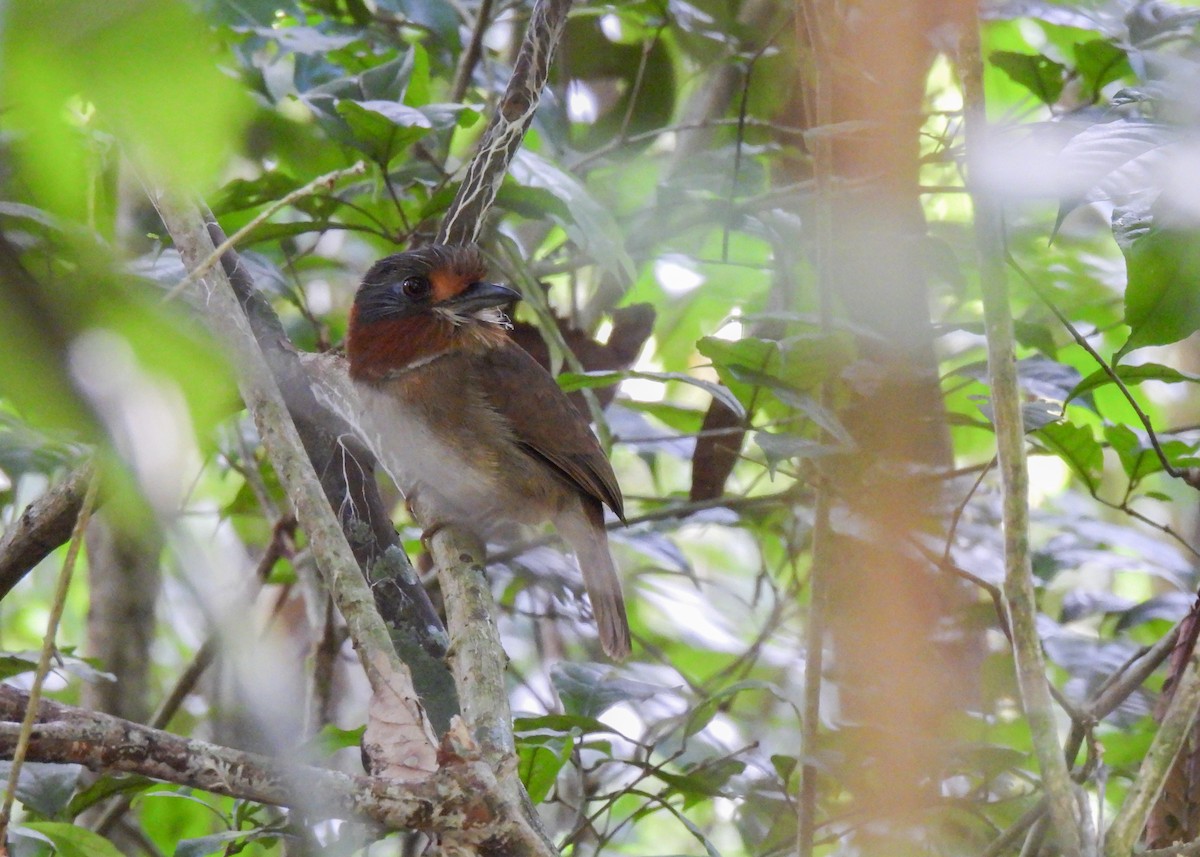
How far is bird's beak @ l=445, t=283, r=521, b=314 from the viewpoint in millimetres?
2641

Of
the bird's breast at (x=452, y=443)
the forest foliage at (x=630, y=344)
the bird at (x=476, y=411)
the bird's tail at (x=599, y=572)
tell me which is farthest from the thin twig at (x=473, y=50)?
the bird's tail at (x=599, y=572)

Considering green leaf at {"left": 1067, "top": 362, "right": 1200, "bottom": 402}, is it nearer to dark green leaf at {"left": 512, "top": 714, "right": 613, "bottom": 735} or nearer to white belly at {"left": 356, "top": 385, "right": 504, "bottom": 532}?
dark green leaf at {"left": 512, "top": 714, "right": 613, "bottom": 735}

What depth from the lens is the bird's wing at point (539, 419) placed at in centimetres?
283

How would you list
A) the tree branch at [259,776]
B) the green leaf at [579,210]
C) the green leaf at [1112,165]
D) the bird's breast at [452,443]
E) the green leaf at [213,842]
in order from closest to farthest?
1. the tree branch at [259,776]
2. the green leaf at [1112,165]
3. the green leaf at [213,842]
4. the green leaf at [579,210]
5. the bird's breast at [452,443]

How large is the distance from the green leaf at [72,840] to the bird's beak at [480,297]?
1.43 m

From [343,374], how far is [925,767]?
4.96ft

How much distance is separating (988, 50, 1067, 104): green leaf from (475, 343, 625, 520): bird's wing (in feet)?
4.17

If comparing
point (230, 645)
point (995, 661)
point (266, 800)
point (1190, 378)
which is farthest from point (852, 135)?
point (230, 645)

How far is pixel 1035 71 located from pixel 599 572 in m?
1.50

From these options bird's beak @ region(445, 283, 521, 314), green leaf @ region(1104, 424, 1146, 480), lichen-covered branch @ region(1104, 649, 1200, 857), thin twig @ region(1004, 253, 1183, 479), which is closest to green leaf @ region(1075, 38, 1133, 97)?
green leaf @ region(1104, 424, 1146, 480)

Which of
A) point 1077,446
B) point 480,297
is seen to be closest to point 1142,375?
point 1077,446

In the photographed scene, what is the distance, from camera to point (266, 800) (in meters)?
1.13

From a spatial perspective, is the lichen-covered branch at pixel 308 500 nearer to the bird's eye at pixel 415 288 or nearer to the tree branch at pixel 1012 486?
the tree branch at pixel 1012 486

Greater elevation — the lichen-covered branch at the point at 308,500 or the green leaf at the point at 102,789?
the lichen-covered branch at the point at 308,500
